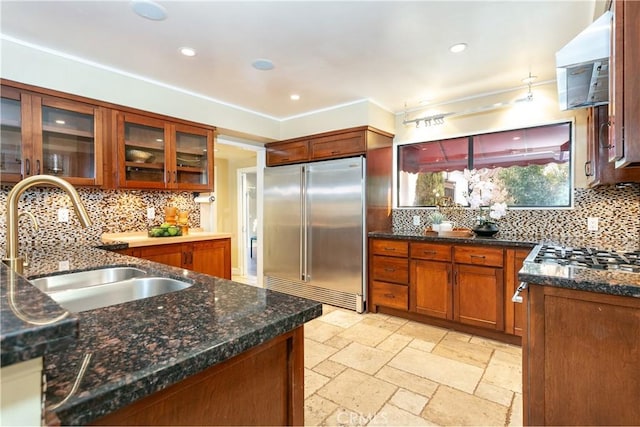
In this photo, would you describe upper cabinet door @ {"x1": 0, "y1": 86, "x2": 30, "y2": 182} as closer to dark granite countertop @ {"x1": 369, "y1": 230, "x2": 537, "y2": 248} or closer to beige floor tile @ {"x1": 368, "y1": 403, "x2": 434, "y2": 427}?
beige floor tile @ {"x1": 368, "y1": 403, "x2": 434, "y2": 427}

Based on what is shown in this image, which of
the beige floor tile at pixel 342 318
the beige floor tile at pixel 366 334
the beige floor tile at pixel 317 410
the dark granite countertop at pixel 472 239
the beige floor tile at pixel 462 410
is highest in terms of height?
the dark granite countertop at pixel 472 239

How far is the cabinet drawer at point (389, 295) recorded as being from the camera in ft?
11.1

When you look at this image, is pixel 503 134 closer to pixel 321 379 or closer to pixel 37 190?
pixel 321 379

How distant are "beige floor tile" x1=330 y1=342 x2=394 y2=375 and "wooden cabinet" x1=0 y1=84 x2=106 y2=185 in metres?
2.57

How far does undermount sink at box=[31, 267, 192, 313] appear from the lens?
1405mm

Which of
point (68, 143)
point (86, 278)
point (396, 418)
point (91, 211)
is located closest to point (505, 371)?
point (396, 418)

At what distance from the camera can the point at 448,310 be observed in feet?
10.2

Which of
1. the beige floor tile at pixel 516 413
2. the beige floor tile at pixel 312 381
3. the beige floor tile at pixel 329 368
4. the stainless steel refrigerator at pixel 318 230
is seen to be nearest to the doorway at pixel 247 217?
the stainless steel refrigerator at pixel 318 230

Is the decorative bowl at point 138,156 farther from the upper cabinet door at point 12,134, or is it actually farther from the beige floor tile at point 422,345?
the beige floor tile at point 422,345

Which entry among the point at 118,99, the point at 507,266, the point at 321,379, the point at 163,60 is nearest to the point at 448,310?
the point at 507,266

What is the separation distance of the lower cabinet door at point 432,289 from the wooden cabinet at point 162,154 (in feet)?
8.01

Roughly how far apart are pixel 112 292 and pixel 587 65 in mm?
2544

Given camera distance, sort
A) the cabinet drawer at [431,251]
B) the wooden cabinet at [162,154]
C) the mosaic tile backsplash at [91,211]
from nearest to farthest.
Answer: the mosaic tile backsplash at [91,211] < the wooden cabinet at [162,154] < the cabinet drawer at [431,251]

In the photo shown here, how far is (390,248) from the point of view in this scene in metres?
3.46
